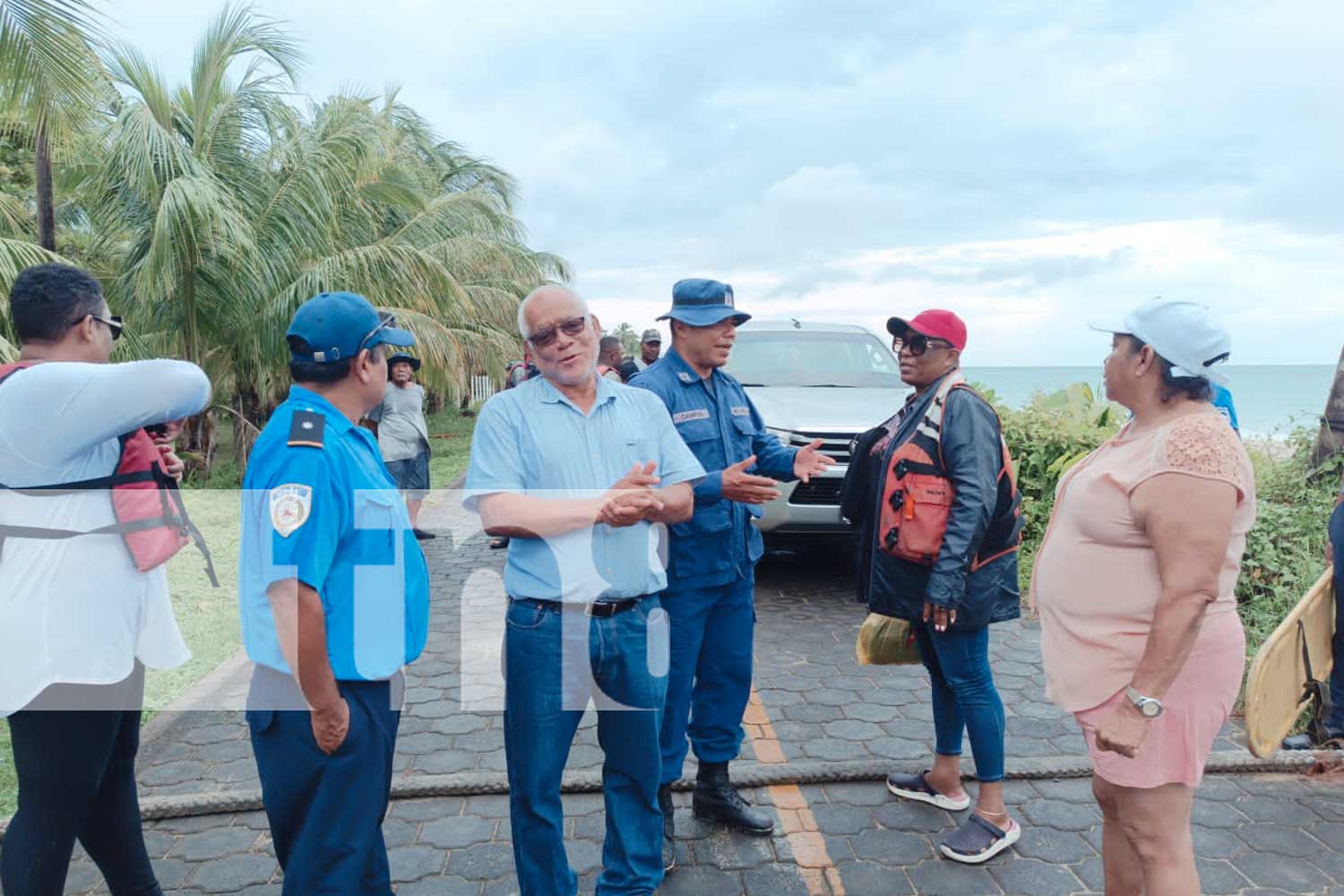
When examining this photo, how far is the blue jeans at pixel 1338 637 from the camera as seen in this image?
12.5ft

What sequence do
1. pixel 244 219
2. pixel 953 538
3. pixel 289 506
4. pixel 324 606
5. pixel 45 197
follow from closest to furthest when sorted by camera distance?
pixel 289 506
pixel 324 606
pixel 953 538
pixel 45 197
pixel 244 219

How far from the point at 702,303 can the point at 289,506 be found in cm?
180

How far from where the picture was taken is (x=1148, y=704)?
2178 millimetres

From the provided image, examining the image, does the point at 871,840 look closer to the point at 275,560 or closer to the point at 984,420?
the point at 984,420

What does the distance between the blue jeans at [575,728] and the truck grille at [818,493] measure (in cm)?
391

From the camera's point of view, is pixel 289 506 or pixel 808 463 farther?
pixel 808 463

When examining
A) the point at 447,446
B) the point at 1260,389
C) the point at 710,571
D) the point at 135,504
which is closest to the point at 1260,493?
the point at 710,571

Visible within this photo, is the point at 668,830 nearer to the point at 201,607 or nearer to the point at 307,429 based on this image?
the point at 307,429

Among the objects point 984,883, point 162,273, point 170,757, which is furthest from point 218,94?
point 984,883

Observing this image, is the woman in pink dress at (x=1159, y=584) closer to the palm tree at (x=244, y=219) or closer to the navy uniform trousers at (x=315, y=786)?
the navy uniform trousers at (x=315, y=786)

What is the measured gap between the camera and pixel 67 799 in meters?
2.32

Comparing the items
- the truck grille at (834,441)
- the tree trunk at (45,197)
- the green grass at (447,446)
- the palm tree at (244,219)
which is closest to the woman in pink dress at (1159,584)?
the truck grille at (834,441)

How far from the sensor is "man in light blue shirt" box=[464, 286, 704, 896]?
2559 mm

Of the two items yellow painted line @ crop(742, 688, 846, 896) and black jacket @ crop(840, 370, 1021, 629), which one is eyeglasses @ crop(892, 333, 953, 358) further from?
yellow painted line @ crop(742, 688, 846, 896)
